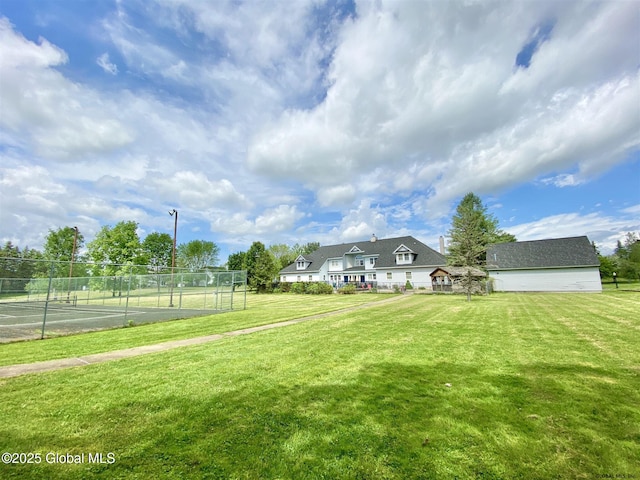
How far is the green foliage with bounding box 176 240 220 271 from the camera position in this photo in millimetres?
83625

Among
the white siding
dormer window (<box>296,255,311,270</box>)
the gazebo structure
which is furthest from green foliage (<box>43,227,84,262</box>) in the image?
the white siding

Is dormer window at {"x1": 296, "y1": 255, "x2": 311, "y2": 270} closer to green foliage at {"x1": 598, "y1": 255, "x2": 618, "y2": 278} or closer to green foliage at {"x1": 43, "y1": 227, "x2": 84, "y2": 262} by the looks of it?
green foliage at {"x1": 43, "y1": 227, "x2": 84, "y2": 262}

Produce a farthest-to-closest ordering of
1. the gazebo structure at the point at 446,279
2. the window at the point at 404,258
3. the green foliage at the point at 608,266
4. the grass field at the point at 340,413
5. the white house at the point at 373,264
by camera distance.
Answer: the green foliage at the point at 608,266
the window at the point at 404,258
the white house at the point at 373,264
the gazebo structure at the point at 446,279
the grass field at the point at 340,413

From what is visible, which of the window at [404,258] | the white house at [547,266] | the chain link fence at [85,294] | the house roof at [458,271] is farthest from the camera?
the window at [404,258]

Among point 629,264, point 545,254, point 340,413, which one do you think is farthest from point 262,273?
point 629,264

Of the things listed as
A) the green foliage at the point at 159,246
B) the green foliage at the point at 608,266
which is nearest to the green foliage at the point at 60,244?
the green foliage at the point at 159,246

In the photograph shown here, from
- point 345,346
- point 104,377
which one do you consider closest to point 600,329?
point 345,346

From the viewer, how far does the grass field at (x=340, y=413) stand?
271 centimetres

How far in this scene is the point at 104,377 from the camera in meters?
5.17

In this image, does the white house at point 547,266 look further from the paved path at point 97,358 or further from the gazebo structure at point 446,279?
the paved path at point 97,358

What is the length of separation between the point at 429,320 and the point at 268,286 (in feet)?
117

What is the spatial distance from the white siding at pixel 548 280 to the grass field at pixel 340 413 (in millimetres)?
28952

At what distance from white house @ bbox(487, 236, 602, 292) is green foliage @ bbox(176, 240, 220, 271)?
Result: 246ft

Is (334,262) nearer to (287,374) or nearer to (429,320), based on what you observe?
(429,320)
